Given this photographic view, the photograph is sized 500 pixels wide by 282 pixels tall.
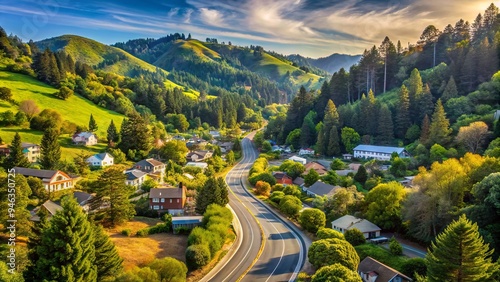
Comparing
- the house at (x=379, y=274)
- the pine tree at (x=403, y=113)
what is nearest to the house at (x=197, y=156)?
the pine tree at (x=403, y=113)

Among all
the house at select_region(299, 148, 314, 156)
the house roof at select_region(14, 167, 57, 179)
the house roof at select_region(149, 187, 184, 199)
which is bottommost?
the house roof at select_region(149, 187, 184, 199)

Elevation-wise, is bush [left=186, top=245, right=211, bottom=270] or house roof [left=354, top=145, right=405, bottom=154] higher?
house roof [left=354, top=145, right=405, bottom=154]

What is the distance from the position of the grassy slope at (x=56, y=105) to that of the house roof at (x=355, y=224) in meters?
48.8

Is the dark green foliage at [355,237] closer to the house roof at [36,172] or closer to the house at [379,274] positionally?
the house at [379,274]

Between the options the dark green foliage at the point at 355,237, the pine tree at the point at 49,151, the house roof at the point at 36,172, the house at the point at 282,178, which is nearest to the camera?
the dark green foliage at the point at 355,237

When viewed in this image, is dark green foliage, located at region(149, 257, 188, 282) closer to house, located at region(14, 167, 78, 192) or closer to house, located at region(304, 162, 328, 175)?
house, located at region(14, 167, 78, 192)

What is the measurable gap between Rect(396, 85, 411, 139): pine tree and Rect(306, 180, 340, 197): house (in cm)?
3093

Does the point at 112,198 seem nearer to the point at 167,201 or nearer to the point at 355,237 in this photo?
the point at 167,201

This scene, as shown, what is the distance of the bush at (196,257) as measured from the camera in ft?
97.2

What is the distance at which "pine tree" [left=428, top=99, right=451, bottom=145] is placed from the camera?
60206 mm

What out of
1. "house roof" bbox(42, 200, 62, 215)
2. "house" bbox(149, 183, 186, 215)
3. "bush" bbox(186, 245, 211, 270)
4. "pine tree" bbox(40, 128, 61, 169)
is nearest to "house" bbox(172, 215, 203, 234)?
"house" bbox(149, 183, 186, 215)

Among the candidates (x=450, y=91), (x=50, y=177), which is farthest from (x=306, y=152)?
(x=50, y=177)

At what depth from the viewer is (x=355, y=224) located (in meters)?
38.1

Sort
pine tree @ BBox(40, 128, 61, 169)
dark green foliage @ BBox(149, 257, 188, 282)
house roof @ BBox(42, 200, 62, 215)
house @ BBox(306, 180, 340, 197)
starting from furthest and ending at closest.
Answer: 1. house @ BBox(306, 180, 340, 197)
2. pine tree @ BBox(40, 128, 61, 169)
3. house roof @ BBox(42, 200, 62, 215)
4. dark green foliage @ BBox(149, 257, 188, 282)
